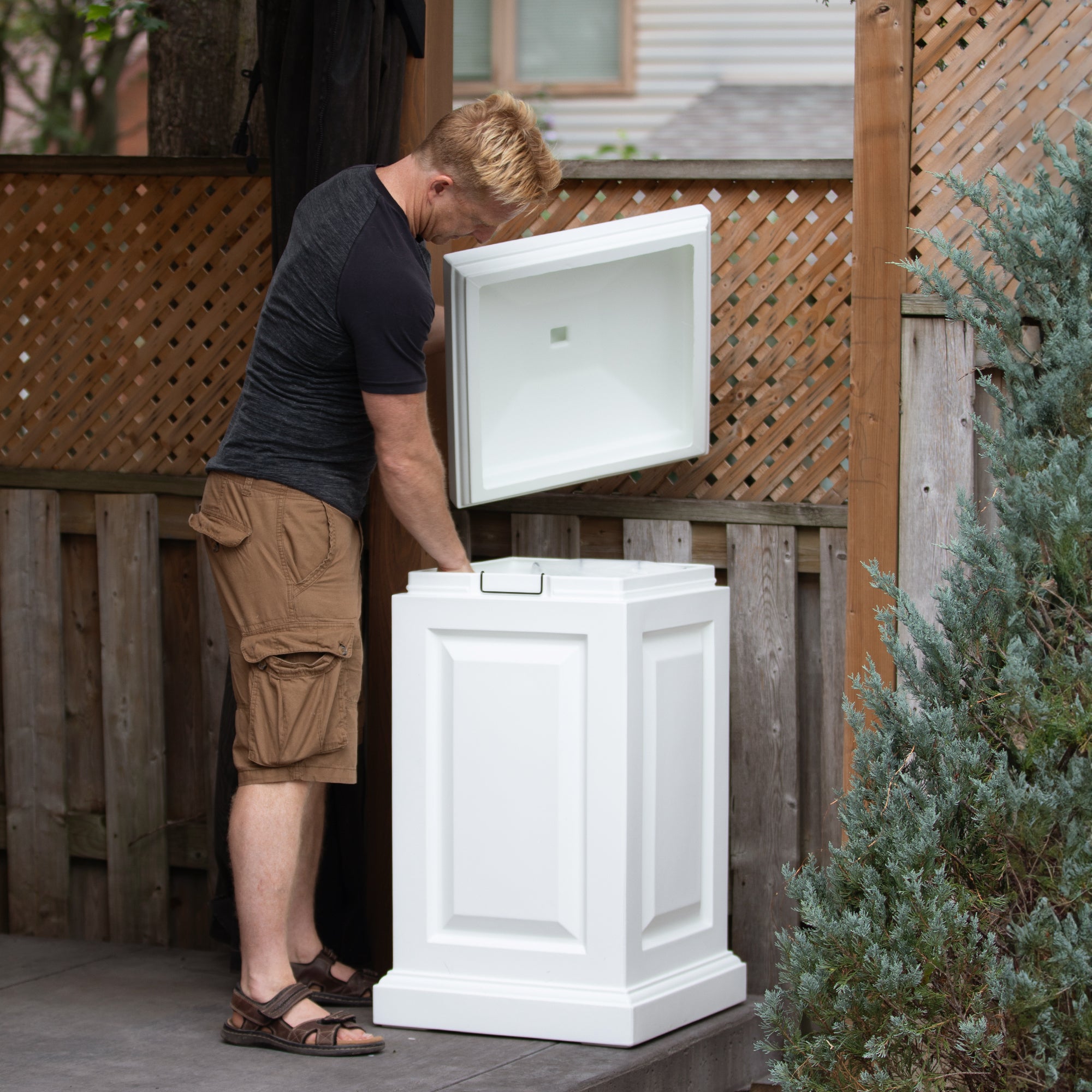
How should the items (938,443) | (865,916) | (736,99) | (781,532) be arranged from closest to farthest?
(865,916) < (938,443) < (781,532) < (736,99)

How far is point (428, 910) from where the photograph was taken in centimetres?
316

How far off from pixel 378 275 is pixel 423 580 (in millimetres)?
638

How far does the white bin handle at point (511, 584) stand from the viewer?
10.0 feet

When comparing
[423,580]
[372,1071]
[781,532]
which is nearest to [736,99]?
[781,532]

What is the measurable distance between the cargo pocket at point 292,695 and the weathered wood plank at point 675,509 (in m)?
0.89

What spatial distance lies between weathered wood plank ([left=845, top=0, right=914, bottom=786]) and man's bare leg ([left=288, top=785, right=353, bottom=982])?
1.20 meters

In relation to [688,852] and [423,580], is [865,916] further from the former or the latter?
[423,580]

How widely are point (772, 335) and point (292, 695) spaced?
1.45 meters

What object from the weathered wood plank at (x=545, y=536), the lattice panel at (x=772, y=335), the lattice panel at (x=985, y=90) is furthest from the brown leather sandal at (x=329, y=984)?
the lattice panel at (x=985, y=90)

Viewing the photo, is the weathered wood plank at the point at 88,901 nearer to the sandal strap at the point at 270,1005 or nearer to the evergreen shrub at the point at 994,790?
the sandal strap at the point at 270,1005

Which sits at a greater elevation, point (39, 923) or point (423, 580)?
point (423, 580)

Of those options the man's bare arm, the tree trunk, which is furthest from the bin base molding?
the tree trunk

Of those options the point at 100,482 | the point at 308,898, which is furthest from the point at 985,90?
the point at 100,482

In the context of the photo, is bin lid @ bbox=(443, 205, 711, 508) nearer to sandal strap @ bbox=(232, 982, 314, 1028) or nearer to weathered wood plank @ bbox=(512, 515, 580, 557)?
weathered wood plank @ bbox=(512, 515, 580, 557)
